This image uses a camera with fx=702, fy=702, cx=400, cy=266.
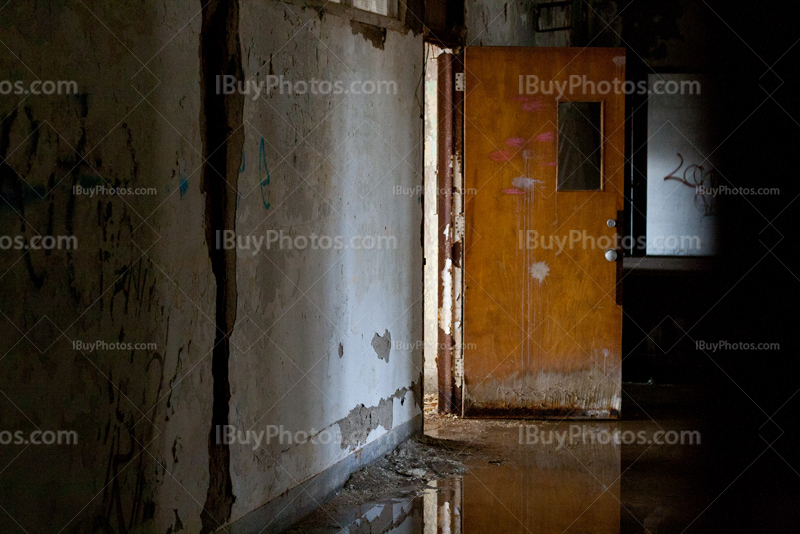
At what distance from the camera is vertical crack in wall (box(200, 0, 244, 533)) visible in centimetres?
218

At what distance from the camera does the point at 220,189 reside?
224 cm

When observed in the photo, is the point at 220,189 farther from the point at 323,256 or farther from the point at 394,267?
the point at 394,267

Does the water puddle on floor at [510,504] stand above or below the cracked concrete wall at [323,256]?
below

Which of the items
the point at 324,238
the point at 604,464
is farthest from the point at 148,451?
the point at 604,464

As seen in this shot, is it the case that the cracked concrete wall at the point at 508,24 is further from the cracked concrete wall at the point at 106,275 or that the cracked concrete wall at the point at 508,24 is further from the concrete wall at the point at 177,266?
the cracked concrete wall at the point at 106,275

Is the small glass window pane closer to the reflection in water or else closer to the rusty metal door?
the rusty metal door

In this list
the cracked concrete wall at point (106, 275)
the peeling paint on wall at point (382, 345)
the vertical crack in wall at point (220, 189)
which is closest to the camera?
the cracked concrete wall at point (106, 275)

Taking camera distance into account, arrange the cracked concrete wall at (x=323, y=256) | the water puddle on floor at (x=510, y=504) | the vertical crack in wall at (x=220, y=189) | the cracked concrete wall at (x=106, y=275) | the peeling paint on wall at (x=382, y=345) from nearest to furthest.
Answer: the cracked concrete wall at (x=106, y=275)
the vertical crack in wall at (x=220, y=189)
the cracked concrete wall at (x=323, y=256)
the water puddle on floor at (x=510, y=504)
the peeling paint on wall at (x=382, y=345)

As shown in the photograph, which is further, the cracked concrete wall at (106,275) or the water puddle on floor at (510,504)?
the water puddle on floor at (510,504)

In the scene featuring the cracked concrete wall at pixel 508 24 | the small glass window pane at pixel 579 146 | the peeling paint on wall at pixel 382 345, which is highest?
the cracked concrete wall at pixel 508 24

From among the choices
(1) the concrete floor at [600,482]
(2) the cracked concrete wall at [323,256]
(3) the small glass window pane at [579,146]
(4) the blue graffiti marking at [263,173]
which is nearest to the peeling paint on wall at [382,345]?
(2) the cracked concrete wall at [323,256]

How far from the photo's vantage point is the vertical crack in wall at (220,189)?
218 centimetres

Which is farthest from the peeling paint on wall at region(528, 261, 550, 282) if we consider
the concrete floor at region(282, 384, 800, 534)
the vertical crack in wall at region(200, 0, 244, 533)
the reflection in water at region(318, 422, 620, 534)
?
the vertical crack in wall at region(200, 0, 244, 533)

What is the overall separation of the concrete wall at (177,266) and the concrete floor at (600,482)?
474 mm
